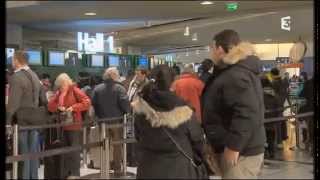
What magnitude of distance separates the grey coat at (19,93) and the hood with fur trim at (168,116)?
2.26 metres

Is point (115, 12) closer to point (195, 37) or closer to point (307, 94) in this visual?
point (195, 37)

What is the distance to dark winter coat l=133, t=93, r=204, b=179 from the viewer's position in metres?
3.50

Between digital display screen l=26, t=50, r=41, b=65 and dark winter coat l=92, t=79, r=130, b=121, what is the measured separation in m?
0.85

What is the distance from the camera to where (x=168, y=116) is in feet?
11.5

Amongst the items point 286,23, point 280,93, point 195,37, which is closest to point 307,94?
point 280,93

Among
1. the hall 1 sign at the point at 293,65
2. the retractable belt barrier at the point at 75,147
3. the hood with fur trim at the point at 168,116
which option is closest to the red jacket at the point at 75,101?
the retractable belt barrier at the point at 75,147

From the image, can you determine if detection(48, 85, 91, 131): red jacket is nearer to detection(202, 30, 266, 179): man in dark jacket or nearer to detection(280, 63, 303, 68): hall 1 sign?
detection(202, 30, 266, 179): man in dark jacket

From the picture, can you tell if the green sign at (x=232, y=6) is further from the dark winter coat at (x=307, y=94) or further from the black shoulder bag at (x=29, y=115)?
the dark winter coat at (x=307, y=94)

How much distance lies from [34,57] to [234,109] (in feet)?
12.8

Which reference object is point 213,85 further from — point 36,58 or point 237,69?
point 36,58

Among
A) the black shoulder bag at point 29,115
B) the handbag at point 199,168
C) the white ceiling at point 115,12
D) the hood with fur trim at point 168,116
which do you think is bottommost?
the handbag at point 199,168

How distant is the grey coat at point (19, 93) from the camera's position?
212 inches

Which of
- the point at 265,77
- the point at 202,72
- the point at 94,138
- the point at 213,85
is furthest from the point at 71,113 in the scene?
the point at 213,85
